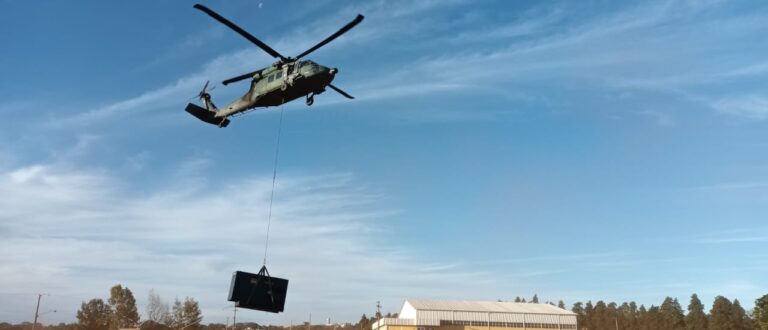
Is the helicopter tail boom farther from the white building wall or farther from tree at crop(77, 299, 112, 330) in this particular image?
tree at crop(77, 299, 112, 330)

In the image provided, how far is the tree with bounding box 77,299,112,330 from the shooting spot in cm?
12031

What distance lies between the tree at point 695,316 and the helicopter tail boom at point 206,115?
161305mm

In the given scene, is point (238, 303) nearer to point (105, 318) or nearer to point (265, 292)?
point (265, 292)

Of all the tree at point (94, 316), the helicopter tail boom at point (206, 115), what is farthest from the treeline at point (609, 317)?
the helicopter tail boom at point (206, 115)

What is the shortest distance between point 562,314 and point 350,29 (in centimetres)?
8242

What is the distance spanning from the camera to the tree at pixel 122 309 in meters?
120

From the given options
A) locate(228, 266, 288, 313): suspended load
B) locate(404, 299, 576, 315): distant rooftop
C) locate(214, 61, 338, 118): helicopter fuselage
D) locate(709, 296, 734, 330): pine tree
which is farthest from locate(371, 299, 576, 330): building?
locate(709, 296, 734, 330): pine tree

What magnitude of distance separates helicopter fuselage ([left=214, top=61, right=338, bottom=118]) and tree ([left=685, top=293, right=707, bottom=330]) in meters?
163

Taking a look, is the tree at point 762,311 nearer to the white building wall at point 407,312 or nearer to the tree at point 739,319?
the tree at point 739,319

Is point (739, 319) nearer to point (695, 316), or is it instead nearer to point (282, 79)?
point (695, 316)

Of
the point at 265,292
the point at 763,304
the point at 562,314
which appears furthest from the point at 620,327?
the point at 265,292

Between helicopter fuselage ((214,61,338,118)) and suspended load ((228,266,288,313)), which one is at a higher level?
helicopter fuselage ((214,61,338,118))

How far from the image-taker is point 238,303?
26594mm

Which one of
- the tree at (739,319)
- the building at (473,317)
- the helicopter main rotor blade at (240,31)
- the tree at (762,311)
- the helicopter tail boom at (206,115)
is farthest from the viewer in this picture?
the tree at (739,319)
